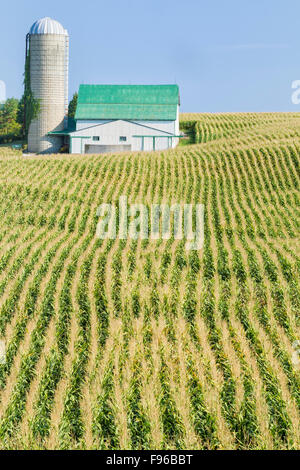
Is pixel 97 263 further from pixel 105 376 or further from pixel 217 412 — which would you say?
pixel 217 412

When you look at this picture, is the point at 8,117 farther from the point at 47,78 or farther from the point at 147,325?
the point at 147,325

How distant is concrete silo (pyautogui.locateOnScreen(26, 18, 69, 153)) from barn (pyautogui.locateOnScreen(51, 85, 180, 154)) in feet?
6.93

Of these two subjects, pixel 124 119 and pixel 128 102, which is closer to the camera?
pixel 124 119

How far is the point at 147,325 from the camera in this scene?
1340 centimetres

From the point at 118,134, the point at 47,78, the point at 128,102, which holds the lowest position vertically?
the point at 118,134

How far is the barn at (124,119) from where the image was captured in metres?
53.8

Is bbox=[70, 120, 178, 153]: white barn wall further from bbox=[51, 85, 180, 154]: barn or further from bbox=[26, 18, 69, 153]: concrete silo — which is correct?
bbox=[26, 18, 69, 153]: concrete silo

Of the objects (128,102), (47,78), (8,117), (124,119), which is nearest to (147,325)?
(124,119)

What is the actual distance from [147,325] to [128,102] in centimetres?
4791

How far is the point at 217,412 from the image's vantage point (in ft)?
29.7

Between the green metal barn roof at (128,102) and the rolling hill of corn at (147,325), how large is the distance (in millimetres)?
26041

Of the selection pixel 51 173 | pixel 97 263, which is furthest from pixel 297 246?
pixel 51 173

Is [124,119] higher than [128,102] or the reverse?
the reverse

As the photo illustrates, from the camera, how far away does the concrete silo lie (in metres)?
56.9
